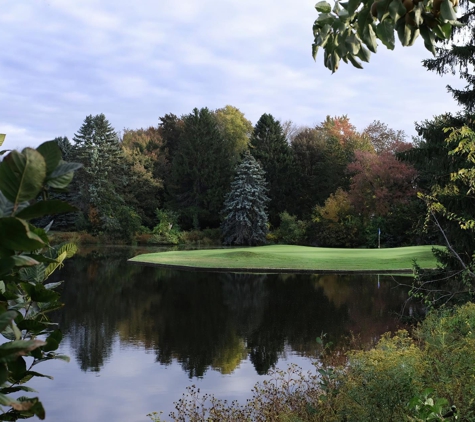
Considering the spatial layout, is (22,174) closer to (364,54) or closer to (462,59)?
(364,54)

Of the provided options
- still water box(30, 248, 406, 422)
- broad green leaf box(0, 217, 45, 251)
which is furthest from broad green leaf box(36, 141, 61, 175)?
still water box(30, 248, 406, 422)

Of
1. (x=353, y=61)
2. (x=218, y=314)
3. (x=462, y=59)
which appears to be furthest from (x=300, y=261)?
(x=353, y=61)

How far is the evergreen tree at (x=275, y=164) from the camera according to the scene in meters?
35.5

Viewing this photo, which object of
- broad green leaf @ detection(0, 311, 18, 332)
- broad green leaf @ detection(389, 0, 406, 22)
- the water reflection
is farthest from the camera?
the water reflection

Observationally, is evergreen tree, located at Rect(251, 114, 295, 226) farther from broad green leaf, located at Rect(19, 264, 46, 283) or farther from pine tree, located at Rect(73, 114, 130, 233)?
broad green leaf, located at Rect(19, 264, 46, 283)

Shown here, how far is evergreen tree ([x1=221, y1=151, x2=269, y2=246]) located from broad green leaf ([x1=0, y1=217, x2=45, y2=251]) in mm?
31401

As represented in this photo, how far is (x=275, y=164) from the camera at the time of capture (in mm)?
35438

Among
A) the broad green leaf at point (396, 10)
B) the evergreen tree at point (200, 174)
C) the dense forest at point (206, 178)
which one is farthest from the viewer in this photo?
the evergreen tree at point (200, 174)

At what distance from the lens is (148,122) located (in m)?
47.2

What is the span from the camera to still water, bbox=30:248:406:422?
6.80 metres

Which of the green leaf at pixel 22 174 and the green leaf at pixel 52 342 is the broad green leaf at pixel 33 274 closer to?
the green leaf at pixel 52 342

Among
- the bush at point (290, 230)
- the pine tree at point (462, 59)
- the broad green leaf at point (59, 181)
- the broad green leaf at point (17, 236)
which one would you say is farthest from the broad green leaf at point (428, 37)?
the bush at point (290, 230)

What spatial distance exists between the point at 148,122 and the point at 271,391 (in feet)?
141

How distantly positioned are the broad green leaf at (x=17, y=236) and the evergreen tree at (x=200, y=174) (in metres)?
34.9
